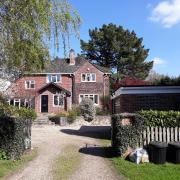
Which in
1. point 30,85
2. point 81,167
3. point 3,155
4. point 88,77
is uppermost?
point 88,77

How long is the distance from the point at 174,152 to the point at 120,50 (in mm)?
52555

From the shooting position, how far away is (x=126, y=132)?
16031 millimetres

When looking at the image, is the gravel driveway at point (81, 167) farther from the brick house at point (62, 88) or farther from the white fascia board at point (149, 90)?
the brick house at point (62, 88)

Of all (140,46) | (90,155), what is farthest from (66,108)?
(90,155)

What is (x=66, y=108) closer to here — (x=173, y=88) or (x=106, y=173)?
(x=173, y=88)

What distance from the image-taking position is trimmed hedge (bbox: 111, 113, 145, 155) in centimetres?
1598

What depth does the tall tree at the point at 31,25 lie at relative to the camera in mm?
12578

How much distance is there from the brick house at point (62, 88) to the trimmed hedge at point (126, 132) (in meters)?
34.2

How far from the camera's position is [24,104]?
51969mm

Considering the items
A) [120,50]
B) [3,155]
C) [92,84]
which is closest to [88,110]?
[92,84]

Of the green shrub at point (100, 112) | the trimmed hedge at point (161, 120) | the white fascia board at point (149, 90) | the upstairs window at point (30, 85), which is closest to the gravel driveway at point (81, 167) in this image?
the trimmed hedge at point (161, 120)

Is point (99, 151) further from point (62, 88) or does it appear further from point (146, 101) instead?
point (62, 88)

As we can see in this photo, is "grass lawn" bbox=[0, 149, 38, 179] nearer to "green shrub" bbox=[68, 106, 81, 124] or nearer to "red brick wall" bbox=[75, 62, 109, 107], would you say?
"green shrub" bbox=[68, 106, 81, 124]

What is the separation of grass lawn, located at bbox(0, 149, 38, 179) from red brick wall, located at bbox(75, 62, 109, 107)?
3456 centimetres
